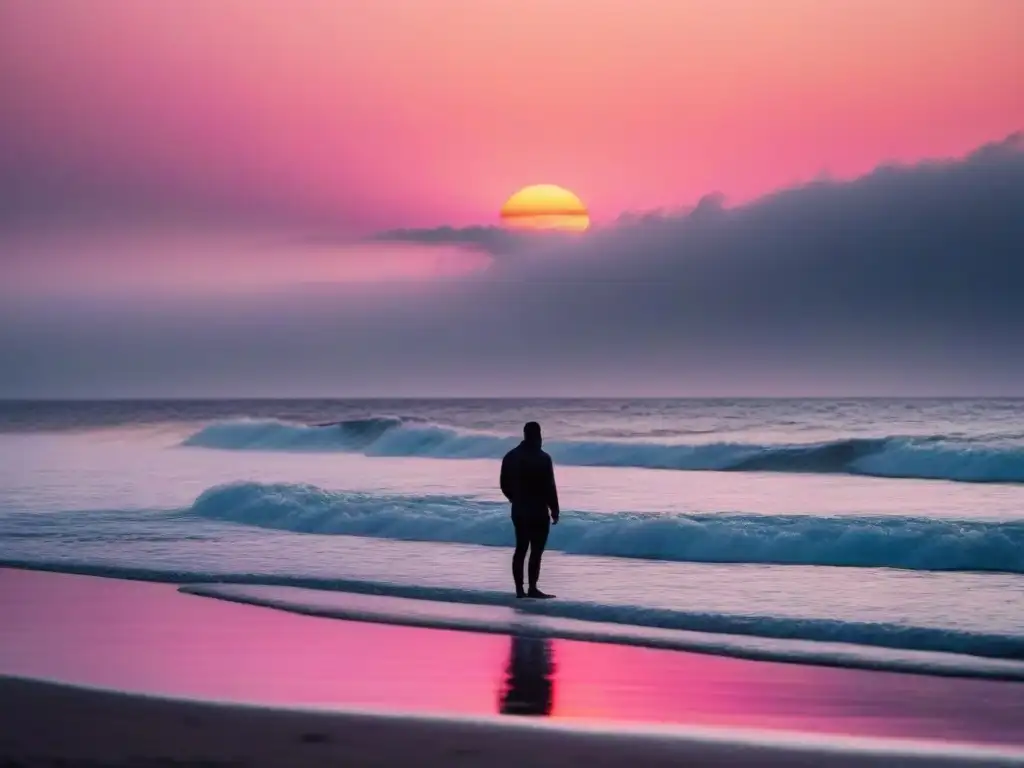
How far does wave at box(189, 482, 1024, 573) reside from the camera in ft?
56.4

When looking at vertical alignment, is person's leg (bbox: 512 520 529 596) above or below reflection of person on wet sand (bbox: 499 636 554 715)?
above

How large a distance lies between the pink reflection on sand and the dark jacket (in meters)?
2.14

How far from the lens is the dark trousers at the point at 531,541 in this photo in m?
13.7

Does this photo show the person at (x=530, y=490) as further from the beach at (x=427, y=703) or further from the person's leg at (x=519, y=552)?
the beach at (x=427, y=703)

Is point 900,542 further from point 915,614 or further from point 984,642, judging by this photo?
point 984,642

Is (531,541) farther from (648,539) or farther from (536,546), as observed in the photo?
(648,539)

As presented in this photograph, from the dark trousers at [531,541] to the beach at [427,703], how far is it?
209cm

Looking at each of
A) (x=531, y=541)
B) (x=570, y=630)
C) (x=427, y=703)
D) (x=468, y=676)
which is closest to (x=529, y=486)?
(x=531, y=541)

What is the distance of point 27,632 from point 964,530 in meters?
11.9

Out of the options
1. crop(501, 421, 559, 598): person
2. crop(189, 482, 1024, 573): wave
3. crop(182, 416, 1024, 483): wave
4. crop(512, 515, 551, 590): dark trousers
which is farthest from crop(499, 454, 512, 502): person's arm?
crop(182, 416, 1024, 483): wave

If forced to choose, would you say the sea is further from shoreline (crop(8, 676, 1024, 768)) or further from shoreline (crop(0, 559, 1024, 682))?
shoreline (crop(8, 676, 1024, 768))

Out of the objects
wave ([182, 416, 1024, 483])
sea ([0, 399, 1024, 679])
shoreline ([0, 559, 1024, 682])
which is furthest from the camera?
wave ([182, 416, 1024, 483])

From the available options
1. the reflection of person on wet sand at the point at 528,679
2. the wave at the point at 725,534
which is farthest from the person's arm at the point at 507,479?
the wave at the point at 725,534

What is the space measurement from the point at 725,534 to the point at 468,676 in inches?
358
